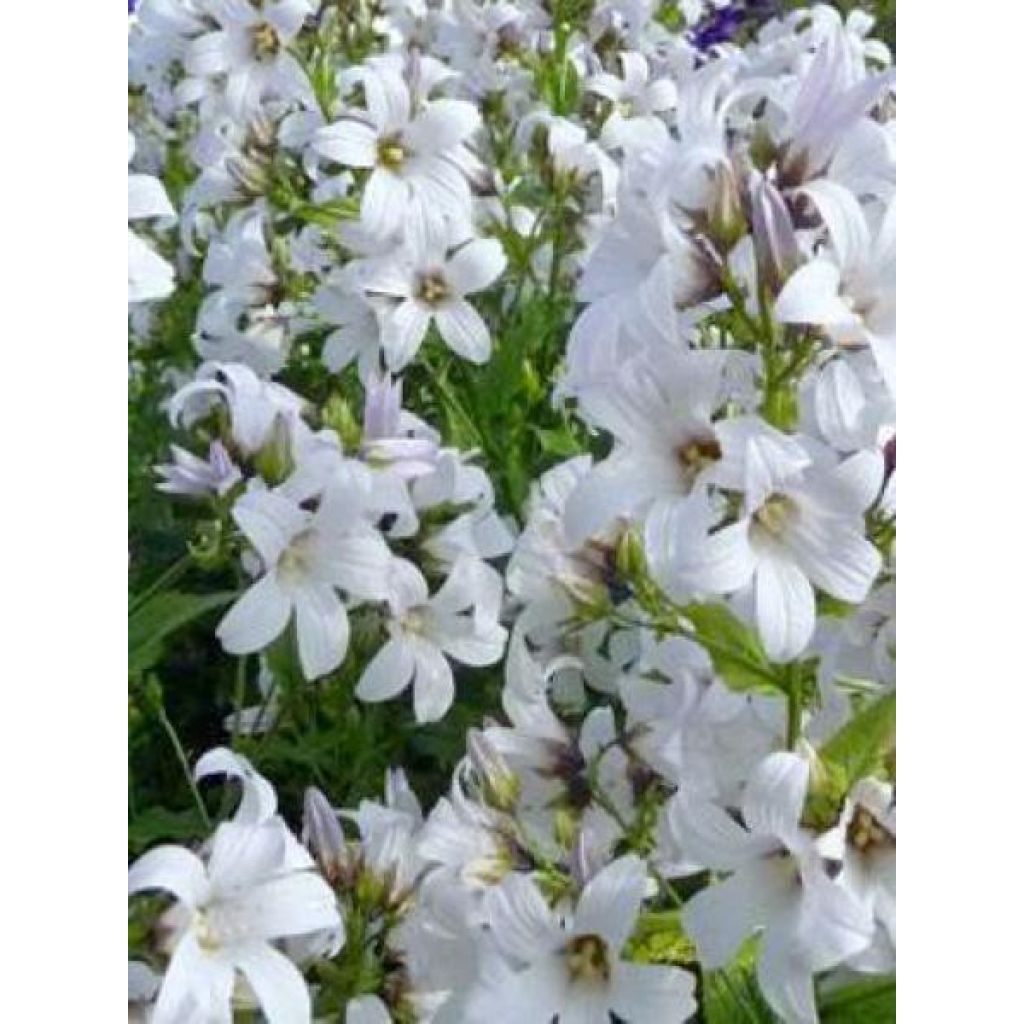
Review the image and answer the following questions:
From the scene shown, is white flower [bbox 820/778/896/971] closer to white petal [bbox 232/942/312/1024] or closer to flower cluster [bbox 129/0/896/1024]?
flower cluster [bbox 129/0/896/1024]

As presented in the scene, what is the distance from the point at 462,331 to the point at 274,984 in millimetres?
692

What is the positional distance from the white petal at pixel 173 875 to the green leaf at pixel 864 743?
0.24m

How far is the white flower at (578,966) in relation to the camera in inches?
34.1

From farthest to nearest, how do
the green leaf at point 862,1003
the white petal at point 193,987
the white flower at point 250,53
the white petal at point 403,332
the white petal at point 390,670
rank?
the white flower at point 250,53 < the white petal at point 403,332 < the white petal at point 390,670 < the green leaf at point 862,1003 < the white petal at point 193,987

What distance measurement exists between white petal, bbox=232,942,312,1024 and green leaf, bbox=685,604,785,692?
21cm

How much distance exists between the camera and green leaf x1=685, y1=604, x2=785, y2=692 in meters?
0.87

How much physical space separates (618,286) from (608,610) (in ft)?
0.54

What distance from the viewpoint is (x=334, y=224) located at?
1.48 m

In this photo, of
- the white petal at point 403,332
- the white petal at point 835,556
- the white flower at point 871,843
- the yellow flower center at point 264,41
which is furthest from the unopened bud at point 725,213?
the yellow flower center at point 264,41

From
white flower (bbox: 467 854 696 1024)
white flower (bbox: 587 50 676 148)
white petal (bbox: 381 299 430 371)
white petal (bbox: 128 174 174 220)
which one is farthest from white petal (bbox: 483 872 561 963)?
white flower (bbox: 587 50 676 148)

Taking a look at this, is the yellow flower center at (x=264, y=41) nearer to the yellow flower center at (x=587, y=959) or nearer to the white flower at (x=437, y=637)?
the white flower at (x=437, y=637)

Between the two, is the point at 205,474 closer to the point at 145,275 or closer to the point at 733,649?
the point at 145,275

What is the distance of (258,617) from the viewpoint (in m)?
1.07
